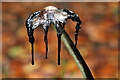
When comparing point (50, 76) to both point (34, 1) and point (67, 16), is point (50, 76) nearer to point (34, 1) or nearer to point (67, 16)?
point (67, 16)

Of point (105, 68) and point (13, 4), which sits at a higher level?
point (13, 4)

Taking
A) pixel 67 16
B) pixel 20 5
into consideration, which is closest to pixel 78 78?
pixel 67 16

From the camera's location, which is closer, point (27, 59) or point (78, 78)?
point (78, 78)

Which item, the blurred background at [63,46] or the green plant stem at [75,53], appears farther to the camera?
the blurred background at [63,46]

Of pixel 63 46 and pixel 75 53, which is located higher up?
pixel 75 53

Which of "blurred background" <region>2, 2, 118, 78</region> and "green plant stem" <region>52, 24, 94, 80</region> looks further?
"blurred background" <region>2, 2, 118, 78</region>

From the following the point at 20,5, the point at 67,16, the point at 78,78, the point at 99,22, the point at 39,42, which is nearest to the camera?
the point at 67,16

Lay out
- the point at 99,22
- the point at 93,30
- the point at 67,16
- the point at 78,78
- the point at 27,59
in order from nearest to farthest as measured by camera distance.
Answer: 1. the point at 67,16
2. the point at 78,78
3. the point at 27,59
4. the point at 93,30
5. the point at 99,22

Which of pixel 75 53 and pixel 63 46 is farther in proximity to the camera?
pixel 63 46
